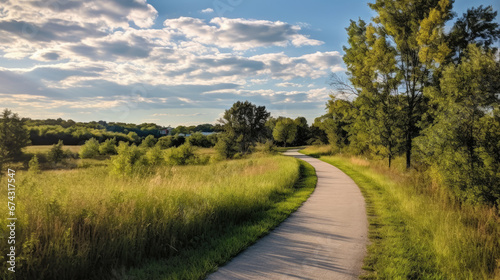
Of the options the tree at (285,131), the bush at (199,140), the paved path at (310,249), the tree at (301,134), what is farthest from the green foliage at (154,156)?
the tree at (301,134)

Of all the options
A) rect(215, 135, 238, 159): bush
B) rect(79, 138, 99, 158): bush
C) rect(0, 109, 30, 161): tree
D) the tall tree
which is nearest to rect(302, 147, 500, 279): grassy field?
the tall tree

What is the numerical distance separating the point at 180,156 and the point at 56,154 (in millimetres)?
14360

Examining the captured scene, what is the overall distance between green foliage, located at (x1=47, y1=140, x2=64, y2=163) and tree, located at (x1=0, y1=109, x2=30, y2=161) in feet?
21.4

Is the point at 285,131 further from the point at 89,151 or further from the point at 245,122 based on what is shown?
the point at 89,151

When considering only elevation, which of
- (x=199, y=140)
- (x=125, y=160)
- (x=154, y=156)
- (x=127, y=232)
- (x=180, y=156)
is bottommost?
(x=180, y=156)

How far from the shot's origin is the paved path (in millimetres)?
4828

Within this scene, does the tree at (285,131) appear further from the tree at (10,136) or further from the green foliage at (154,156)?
the tree at (10,136)

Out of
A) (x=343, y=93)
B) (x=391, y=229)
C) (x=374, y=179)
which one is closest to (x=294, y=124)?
(x=343, y=93)

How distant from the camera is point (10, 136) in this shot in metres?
23.8

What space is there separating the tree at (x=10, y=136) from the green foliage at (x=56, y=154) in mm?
6535

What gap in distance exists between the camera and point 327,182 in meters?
16.1

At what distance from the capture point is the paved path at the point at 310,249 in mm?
Result: 4828

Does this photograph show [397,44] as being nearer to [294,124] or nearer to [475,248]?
[475,248]

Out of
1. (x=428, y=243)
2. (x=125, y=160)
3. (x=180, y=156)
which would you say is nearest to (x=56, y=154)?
(x=180, y=156)
